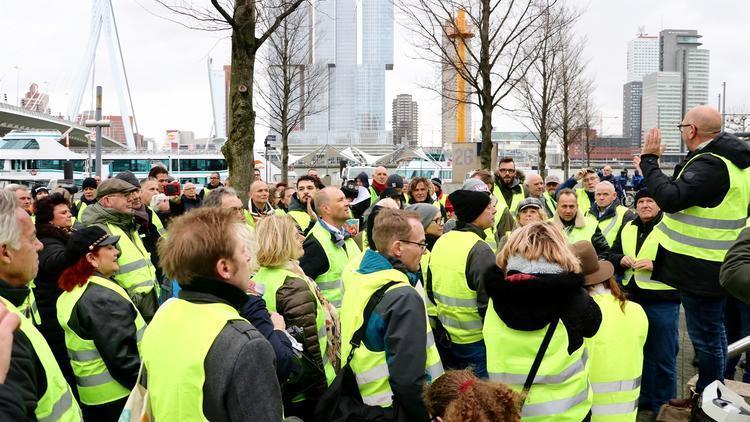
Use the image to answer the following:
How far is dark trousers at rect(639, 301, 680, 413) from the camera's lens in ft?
17.8

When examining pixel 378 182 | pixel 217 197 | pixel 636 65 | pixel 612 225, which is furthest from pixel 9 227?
pixel 636 65

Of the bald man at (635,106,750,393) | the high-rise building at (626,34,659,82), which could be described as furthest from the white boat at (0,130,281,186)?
the high-rise building at (626,34,659,82)

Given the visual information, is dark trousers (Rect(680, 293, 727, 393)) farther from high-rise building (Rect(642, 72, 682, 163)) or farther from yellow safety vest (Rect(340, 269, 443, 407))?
high-rise building (Rect(642, 72, 682, 163))

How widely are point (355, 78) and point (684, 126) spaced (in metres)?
116

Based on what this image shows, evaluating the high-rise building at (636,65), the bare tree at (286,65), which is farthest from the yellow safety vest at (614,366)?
the high-rise building at (636,65)

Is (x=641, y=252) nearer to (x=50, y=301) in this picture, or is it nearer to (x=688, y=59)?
(x=50, y=301)

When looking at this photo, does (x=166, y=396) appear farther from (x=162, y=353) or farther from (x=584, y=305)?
(x=584, y=305)

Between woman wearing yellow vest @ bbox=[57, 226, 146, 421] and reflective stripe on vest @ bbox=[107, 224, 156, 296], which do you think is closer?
woman wearing yellow vest @ bbox=[57, 226, 146, 421]

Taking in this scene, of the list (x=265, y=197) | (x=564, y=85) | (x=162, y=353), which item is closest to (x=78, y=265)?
(x=162, y=353)

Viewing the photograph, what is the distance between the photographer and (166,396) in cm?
239

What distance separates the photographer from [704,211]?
458 cm

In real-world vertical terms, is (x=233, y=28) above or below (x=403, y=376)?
above

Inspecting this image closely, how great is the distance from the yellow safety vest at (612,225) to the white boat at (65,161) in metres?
58.3

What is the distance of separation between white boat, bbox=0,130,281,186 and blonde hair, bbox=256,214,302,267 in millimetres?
60344
